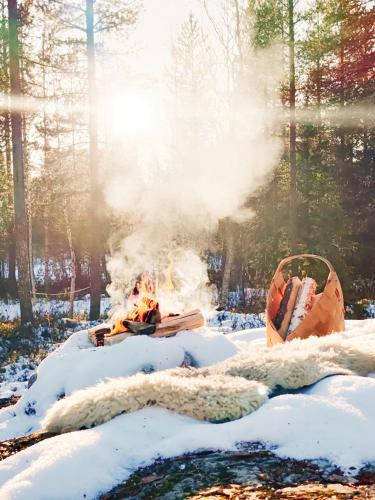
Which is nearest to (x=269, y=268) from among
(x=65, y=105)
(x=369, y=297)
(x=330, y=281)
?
(x=369, y=297)

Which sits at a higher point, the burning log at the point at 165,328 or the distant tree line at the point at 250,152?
the distant tree line at the point at 250,152

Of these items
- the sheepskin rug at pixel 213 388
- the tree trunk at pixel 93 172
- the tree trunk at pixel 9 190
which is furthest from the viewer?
the tree trunk at pixel 9 190

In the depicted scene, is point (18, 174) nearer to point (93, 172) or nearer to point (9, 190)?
point (93, 172)

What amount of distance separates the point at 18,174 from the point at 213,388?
425 inches

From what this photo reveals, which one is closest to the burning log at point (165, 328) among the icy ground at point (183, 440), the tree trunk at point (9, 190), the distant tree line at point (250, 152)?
the icy ground at point (183, 440)

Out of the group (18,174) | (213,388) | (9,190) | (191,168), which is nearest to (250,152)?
(191,168)

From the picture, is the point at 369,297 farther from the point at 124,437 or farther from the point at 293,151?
the point at 124,437

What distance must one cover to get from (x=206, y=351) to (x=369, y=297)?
13.0 m

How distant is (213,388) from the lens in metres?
3.05

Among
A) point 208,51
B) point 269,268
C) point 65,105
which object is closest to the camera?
point 65,105

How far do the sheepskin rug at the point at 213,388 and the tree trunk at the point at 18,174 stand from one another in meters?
9.98

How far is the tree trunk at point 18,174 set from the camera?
12.3m

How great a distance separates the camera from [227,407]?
9.41ft

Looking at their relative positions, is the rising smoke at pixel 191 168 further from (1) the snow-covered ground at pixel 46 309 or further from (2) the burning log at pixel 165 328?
(2) the burning log at pixel 165 328
